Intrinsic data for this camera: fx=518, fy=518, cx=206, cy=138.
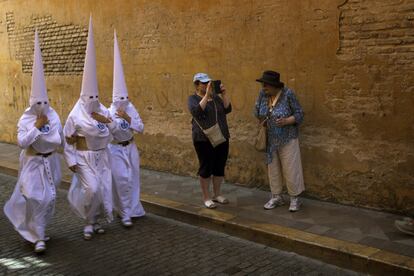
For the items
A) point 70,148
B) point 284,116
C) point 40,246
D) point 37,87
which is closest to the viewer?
point 40,246

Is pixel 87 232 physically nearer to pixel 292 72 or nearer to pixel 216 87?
pixel 216 87

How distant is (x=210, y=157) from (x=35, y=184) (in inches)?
84.4

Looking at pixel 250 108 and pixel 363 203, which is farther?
pixel 250 108

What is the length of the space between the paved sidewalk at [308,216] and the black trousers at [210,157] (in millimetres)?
494

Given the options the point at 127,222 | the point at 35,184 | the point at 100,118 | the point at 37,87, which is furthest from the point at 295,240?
the point at 37,87

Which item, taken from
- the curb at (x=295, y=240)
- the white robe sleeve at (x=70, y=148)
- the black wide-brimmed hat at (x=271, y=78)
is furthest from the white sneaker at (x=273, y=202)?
the white robe sleeve at (x=70, y=148)

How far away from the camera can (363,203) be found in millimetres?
6387

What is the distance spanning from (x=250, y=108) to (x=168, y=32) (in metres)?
2.18

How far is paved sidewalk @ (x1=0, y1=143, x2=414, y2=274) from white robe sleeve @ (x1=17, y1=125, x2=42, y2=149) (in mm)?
2143

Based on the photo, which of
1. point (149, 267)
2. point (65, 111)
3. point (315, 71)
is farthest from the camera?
point (65, 111)

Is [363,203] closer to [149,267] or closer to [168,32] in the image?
[149,267]

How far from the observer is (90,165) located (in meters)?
5.97

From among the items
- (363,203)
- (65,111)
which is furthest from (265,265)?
(65,111)

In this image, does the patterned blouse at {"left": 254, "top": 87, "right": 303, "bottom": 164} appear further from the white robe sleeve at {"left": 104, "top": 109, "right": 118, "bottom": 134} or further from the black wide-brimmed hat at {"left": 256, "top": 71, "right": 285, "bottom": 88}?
the white robe sleeve at {"left": 104, "top": 109, "right": 118, "bottom": 134}
